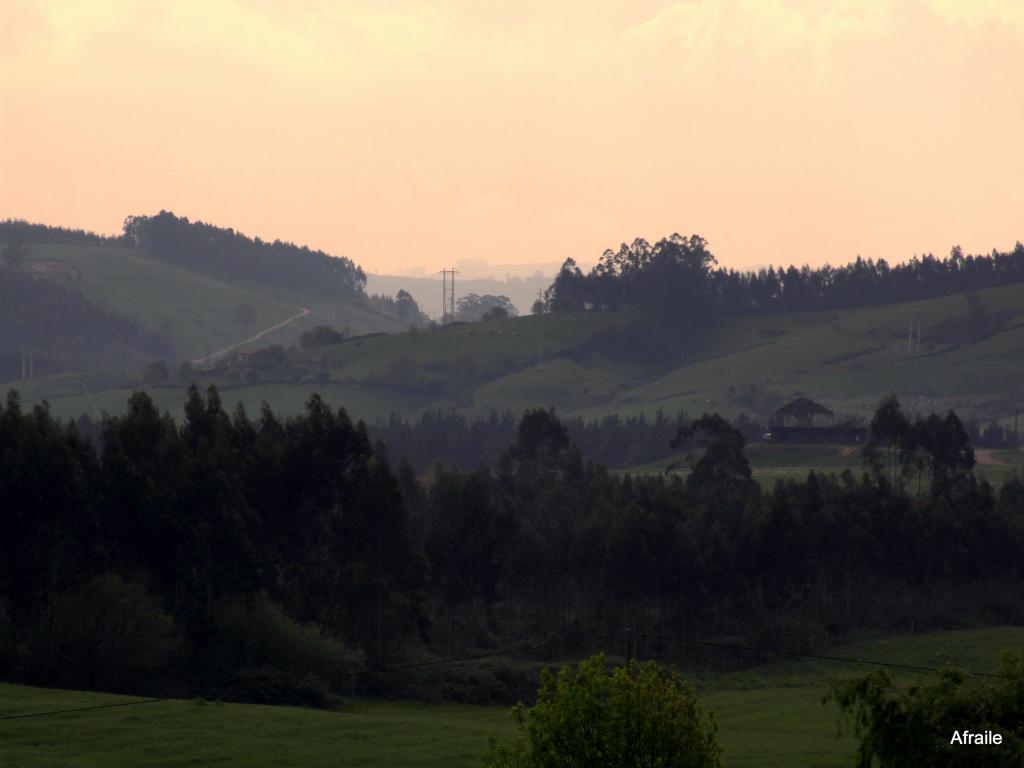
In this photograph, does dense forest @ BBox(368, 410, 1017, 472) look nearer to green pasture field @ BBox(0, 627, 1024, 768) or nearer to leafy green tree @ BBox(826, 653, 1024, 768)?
green pasture field @ BBox(0, 627, 1024, 768)

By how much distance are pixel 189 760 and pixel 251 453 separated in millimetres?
34219

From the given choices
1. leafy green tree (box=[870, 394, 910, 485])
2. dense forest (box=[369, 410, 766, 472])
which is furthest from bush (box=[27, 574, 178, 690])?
dense forest (box=[369, 410, 766, 472])

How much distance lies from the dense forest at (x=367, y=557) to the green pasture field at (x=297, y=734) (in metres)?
8.02

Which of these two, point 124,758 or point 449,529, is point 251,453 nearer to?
point 449,529

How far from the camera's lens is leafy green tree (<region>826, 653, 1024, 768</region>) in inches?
1123

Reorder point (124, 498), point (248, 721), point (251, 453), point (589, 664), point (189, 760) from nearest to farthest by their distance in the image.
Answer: point (589, 664) → point (189, 760) → point (248, 721) → point (124, 498) → point (251, 453)

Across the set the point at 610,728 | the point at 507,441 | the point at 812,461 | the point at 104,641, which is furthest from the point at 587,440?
the point at 610,728

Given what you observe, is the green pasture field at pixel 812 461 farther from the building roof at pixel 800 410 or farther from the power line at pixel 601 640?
the power line at pixel 601 640

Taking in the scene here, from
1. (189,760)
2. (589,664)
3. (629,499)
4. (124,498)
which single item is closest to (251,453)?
(124,498)

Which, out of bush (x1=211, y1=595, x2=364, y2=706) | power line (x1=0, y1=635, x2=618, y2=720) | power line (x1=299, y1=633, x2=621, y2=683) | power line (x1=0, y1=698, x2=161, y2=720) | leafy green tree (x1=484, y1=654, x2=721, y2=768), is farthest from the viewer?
power line (x1=299, y1=633, x2=621, y2=683)

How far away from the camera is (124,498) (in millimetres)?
68812

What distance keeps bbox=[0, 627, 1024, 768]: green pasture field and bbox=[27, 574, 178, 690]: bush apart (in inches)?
305

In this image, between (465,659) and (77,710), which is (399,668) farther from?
(77,710)

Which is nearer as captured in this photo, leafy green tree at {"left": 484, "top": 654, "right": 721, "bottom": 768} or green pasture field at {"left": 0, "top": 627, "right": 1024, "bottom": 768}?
leafy green tree at {"left": 484, "top": 654, "right": 721, "bottom": 768}
